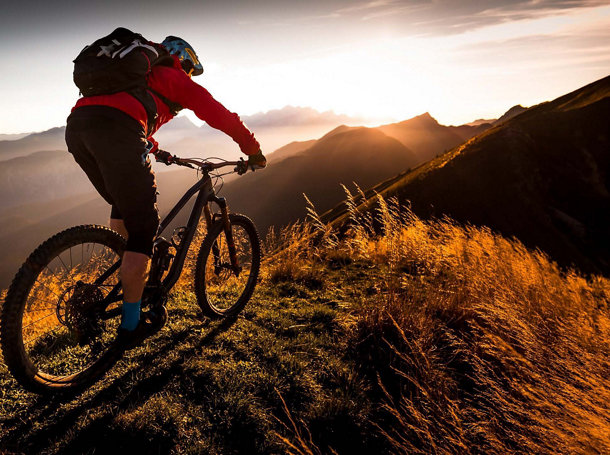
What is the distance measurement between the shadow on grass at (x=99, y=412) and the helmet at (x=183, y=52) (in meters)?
2.83

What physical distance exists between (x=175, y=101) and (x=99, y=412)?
2.60m

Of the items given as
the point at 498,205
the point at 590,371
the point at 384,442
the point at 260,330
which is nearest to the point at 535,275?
the point at 590,371

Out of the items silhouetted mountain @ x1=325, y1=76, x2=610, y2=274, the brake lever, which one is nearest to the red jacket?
the brake lever

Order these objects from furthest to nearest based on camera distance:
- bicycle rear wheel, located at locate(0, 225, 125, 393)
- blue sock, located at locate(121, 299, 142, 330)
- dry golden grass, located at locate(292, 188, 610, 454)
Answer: blue sock, located at locate(121, 299, 142, 330) → bicycle rear wheel, located at locate(0, 225, 125, 393) → dry golden grass, located at locate(292, 188, 610, 454)

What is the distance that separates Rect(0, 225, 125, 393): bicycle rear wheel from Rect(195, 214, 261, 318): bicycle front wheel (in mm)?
936

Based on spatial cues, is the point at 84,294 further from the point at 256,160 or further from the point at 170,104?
the point at 256,160

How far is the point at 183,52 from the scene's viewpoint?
3.18 metres

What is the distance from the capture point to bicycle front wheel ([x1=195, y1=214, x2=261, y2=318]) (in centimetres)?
388

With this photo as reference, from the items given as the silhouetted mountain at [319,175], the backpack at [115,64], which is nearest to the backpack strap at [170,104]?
the backpack at [115,64]

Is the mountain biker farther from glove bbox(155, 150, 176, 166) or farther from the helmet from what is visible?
glove bbox(155, 150, 176, 166)

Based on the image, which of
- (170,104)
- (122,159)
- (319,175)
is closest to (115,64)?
(170,104)

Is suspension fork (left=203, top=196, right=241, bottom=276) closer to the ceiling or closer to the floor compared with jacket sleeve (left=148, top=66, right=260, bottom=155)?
closer to the floor

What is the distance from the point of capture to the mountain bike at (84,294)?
95.8 inches

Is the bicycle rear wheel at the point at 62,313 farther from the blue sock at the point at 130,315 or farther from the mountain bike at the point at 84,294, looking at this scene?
the blue sock at the point at 130,315
